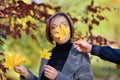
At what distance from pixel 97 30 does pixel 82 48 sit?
662 centimetres

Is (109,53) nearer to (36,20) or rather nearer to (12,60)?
(12,60)

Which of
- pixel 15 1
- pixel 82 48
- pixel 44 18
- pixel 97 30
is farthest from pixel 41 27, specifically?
pixel 97 30

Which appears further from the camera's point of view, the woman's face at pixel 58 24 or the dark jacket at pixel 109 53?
the woman's face at pixel 58 24

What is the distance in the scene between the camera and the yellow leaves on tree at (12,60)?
2951 mm

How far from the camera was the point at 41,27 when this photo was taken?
5.50m

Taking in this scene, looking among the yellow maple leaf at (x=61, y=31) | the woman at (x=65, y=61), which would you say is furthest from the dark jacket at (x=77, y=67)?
the yellow maple leaf at (x=61, y=31)

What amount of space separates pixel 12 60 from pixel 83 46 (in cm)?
55

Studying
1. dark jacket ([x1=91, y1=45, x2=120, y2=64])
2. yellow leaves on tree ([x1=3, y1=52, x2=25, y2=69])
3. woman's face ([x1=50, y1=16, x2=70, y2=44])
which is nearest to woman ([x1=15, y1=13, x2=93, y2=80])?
woman's face ([x1=50, y1=16, x2=70, y2=44])

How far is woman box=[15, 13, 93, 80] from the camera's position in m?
3.15

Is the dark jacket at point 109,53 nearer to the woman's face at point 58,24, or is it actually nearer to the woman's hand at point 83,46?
the woman's hand at point 83,46

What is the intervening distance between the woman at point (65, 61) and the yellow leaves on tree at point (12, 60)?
0.12 m

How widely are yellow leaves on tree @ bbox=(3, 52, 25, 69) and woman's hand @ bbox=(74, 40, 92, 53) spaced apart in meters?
0.43

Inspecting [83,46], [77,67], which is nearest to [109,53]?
[83,46]

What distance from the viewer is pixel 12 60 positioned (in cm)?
298
